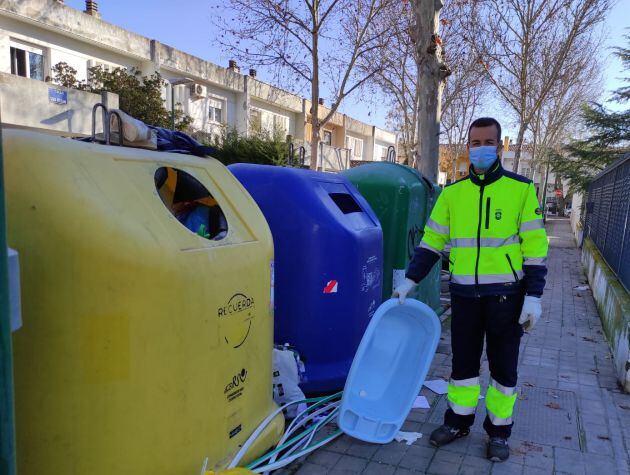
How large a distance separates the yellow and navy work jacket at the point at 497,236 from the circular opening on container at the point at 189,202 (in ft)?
4.50

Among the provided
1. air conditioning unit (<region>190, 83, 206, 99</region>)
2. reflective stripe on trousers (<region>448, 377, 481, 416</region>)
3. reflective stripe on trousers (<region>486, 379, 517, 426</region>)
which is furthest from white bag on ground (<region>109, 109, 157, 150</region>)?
air conditioning unit (<region>190, 83, 206, 99</region>)

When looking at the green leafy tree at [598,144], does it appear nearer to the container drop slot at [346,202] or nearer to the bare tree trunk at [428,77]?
the bare tree trunk at [428,77]

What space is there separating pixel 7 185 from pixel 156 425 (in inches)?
39.5

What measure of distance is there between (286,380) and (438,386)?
1.32m

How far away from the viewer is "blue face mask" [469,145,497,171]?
279cm

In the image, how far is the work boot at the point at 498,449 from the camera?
108 inches

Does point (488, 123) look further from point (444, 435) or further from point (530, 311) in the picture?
point (444, 435)

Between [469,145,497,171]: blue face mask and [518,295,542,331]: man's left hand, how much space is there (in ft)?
2.52

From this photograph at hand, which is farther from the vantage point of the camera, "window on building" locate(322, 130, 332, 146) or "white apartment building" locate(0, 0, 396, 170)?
"window on building" locate(322, 130, 332, 146)

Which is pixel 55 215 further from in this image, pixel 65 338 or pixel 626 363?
pixel 626 363

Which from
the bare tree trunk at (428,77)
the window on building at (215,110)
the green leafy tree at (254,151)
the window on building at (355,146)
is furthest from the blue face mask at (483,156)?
the window on building at (355,146)

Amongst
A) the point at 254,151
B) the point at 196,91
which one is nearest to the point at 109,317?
the point at 254,151

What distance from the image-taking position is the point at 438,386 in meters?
3.78

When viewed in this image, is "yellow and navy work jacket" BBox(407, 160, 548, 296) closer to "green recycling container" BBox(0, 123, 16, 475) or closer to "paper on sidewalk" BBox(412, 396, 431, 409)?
"paper on sidewalk" BBox(412, 396, 431, 409)
